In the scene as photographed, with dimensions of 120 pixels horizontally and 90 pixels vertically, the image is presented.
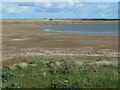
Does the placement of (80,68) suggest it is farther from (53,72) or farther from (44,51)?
(44,51)

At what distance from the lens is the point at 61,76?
20688 mm

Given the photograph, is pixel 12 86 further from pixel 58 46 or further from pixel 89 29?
pixel 89 29

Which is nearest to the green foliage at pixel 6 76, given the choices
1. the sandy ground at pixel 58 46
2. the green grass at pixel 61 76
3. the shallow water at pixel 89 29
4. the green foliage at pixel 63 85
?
the green grass at pixel 61 76

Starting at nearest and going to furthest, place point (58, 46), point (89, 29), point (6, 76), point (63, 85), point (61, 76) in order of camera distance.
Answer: point (63, 85) < point (6, 76) < point (61, 76) < point (58, 46) < point (89, 29)

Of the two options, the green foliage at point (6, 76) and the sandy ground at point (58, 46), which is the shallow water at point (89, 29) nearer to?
the sandy ground at point (58, 46)

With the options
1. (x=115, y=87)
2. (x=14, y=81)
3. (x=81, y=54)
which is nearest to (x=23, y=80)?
(x=14, y=81)

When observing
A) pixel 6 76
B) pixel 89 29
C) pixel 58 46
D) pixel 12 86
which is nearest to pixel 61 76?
pixel 6 76

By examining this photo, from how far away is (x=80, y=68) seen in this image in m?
22.7

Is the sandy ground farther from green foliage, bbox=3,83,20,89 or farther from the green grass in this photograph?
green foliage, bbox=3,83,20,89

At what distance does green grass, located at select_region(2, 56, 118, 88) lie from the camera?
18.9 metres

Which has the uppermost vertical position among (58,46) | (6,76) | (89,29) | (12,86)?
(6,76)

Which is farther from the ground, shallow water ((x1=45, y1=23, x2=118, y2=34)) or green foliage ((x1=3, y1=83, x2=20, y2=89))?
green foliage ((x1=3, y1=83, x2=20, y2=89))

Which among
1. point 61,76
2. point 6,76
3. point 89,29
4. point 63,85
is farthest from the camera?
point 89,29

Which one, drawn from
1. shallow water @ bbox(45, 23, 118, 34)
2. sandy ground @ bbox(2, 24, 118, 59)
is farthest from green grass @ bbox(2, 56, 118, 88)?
→ shallow water @ bbox(45, 23, 118, 34)
